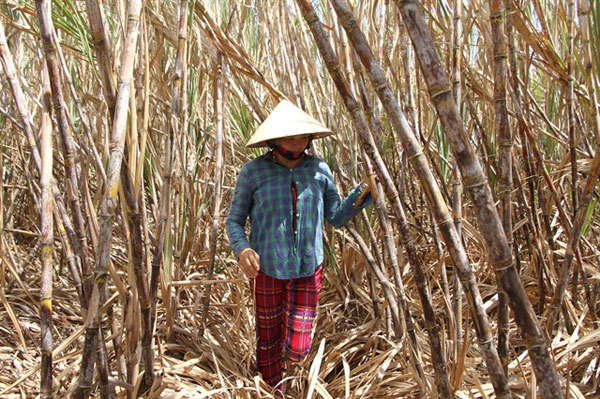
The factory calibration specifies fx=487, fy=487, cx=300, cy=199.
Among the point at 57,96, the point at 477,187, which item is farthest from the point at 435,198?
the point at 57,96

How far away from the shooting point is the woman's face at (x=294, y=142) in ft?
4.90

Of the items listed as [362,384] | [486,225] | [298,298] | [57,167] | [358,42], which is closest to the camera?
[486,225]

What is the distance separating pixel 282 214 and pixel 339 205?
203 millimetres

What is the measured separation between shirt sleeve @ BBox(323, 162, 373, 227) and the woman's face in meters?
0.15

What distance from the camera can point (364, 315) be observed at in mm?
1951

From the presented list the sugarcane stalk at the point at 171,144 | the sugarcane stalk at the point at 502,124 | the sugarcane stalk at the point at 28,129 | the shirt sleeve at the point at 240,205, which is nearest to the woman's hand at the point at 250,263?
the shirt sleeve at the point at 240,205

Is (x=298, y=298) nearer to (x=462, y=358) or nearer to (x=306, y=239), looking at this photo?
(x=306, y=239)

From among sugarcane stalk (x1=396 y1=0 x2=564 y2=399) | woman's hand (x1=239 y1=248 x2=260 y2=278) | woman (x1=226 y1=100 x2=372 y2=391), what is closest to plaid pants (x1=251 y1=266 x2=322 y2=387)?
woman (x1=226 y1=100 x2=372 y2=391)

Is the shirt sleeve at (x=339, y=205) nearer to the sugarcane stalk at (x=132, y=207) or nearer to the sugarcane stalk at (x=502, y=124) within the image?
the sugarcane stalk at (x=502, y=124)

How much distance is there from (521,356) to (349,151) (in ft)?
2.92

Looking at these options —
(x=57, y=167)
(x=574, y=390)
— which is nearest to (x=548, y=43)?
(x=574, y=390)

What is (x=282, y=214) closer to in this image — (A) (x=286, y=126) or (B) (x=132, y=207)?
(A) (x=286, y=126)

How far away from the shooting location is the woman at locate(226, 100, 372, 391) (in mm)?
1536

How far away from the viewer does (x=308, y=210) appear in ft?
5.12
